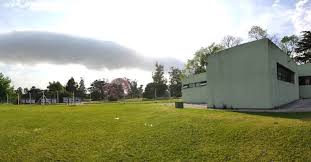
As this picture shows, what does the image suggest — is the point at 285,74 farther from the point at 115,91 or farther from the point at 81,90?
the point at 81,90

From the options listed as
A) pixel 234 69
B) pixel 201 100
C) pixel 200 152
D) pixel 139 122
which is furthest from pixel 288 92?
pixel 200 152

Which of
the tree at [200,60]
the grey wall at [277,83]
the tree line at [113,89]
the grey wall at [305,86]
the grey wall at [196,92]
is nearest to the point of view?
the grey wall at [277,83]

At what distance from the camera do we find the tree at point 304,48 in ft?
169

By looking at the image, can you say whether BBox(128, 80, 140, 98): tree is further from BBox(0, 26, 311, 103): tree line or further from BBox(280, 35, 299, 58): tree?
BBox(280, 35, 299, 58): tree

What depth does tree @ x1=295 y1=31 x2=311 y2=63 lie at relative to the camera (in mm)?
51375

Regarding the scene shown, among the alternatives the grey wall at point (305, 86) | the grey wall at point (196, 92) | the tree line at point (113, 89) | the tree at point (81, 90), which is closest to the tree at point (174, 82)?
the tree line at point (113, 89)

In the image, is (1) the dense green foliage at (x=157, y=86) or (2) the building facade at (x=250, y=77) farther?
(1) the dense green foliage at (x=157, y=86)

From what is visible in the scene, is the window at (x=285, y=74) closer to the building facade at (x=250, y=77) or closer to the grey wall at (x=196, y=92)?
the building facade at (x=250, y=77)

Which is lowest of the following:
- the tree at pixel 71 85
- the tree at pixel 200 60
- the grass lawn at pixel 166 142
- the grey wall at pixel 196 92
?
the grass lawn at pixel 166 142

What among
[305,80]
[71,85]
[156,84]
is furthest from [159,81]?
[305,80]

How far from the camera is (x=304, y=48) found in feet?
171

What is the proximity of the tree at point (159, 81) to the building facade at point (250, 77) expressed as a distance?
63653mm

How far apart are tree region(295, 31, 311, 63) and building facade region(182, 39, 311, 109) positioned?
95.1ft

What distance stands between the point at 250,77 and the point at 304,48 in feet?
123
